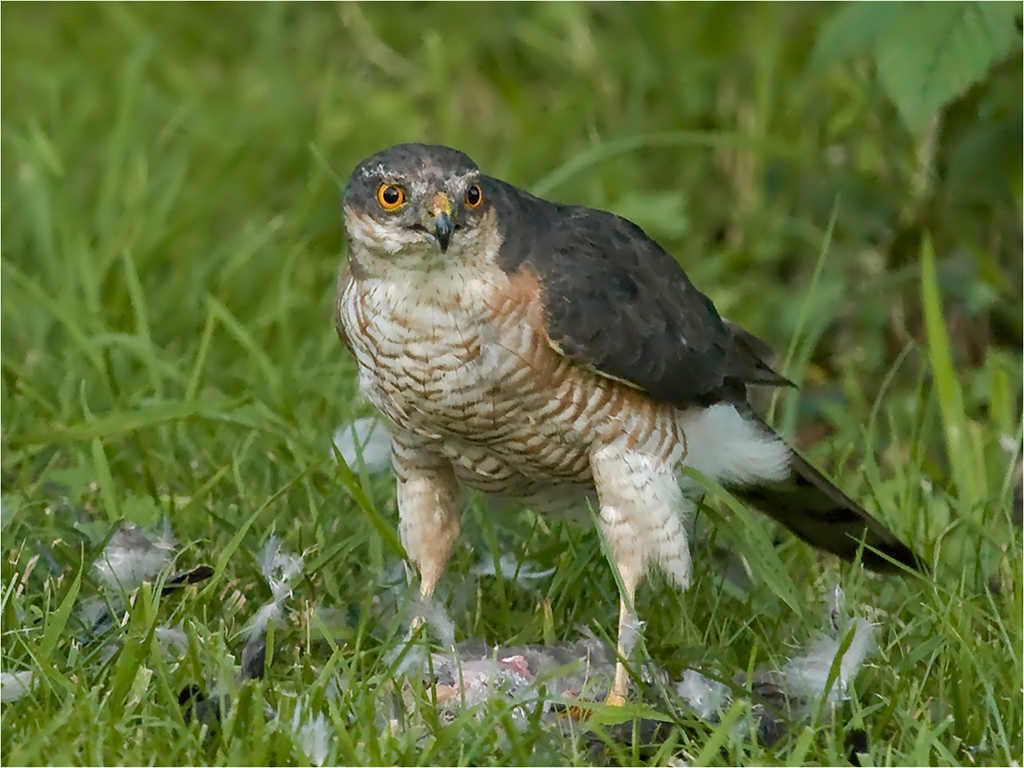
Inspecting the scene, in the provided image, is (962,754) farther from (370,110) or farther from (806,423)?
(370,110)

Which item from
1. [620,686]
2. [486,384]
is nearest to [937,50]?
[486,384]

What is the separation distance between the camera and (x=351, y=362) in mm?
5070

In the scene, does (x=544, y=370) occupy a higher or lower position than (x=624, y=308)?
lower

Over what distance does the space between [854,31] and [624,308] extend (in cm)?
140

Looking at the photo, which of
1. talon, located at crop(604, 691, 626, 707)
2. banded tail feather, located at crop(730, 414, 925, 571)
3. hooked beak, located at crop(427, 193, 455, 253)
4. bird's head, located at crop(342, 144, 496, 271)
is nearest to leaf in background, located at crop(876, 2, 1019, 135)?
banded tail feather, located at crop(730, 414, 925, 571)

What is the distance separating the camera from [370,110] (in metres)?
7.22

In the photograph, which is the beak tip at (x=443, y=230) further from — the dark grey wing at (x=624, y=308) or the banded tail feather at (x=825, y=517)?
the banded tail feather at (x=825, y=517)

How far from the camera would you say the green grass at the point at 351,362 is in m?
3.15

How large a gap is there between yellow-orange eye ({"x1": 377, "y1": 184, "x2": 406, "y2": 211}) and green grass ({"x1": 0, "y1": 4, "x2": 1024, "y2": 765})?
24.8 inches

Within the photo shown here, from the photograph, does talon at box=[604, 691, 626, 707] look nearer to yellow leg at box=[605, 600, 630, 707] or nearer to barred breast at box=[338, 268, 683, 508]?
yellow leg at box=[605, 600, 630, 707]

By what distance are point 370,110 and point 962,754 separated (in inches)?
194

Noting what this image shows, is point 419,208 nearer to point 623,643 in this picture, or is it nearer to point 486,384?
point 486,384

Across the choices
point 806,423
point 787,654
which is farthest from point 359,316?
point 806,423

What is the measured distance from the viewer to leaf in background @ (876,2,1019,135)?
4188 millimetres
